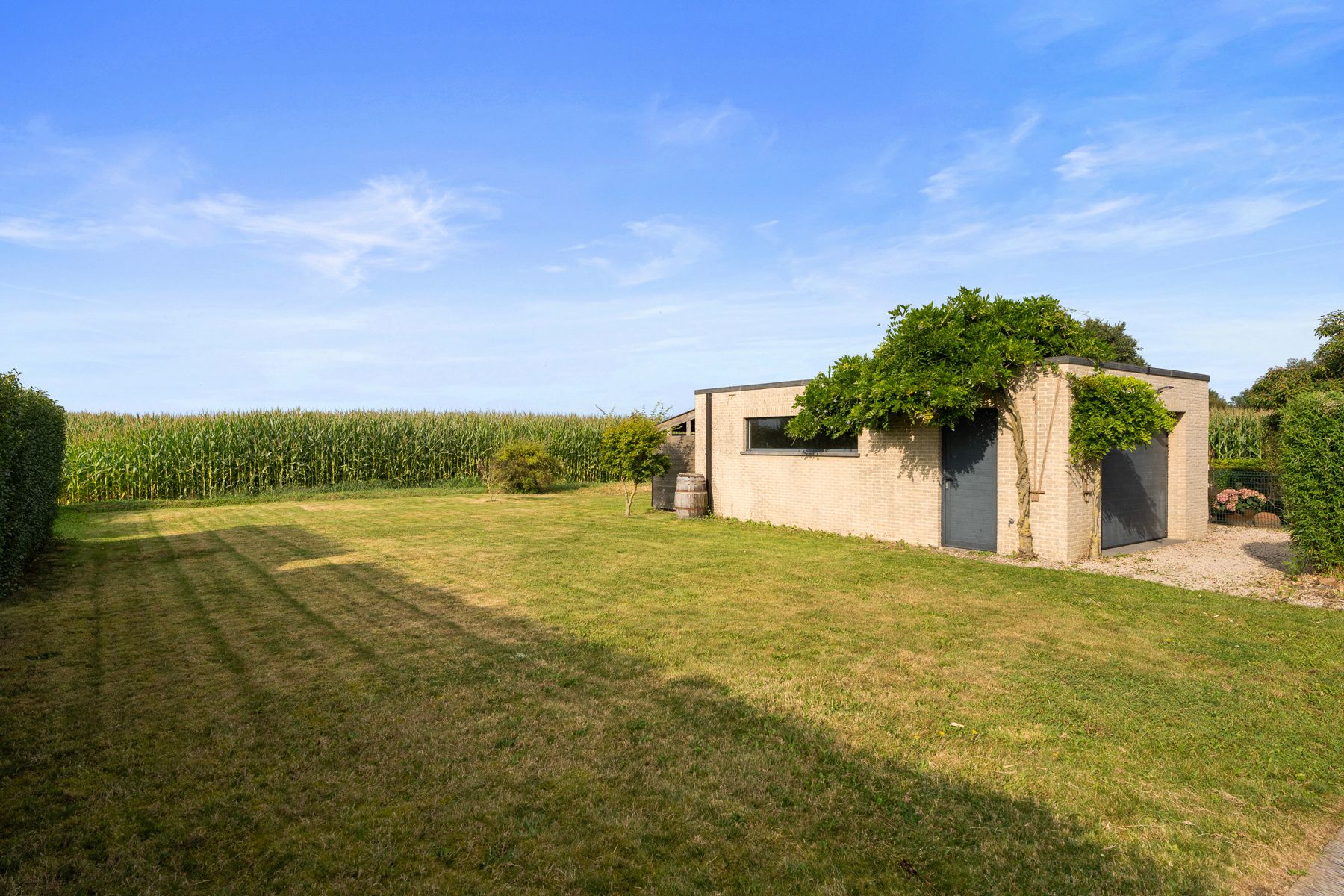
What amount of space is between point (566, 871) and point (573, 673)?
2.38 metres

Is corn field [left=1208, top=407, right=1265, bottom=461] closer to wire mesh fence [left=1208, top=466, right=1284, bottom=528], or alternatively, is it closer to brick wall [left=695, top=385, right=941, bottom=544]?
wire mesh fence [left=1208, top=466, right=1284, bottom=528]

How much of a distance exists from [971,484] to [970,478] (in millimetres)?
103

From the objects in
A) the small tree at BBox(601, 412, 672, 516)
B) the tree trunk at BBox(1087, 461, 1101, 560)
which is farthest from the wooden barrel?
the tree trunk at BBox(1087, 461, 1101, 560)

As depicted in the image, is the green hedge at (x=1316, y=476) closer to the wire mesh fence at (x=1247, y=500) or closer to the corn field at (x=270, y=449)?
the wire mesh fence at (x=1247, y=500)

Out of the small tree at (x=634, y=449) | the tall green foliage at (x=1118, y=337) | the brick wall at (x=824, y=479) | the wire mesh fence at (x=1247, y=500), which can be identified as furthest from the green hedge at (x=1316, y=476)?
the tall green foliage at (x=1118, y=337)

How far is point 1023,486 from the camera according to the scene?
10.7m

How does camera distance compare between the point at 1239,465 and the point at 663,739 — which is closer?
the point at 663,739

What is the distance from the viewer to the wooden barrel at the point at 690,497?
15797mm

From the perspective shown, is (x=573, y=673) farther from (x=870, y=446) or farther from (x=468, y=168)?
(x=468, y=168)

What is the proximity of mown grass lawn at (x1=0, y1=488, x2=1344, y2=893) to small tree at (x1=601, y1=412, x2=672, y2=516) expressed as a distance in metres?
7.51

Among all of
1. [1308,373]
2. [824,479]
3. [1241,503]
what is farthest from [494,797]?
[1308,373]

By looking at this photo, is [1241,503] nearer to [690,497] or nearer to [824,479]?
[824,479]

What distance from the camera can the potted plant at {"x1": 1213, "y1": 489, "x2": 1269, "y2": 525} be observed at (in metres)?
14.9

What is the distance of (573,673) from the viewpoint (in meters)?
5.22
